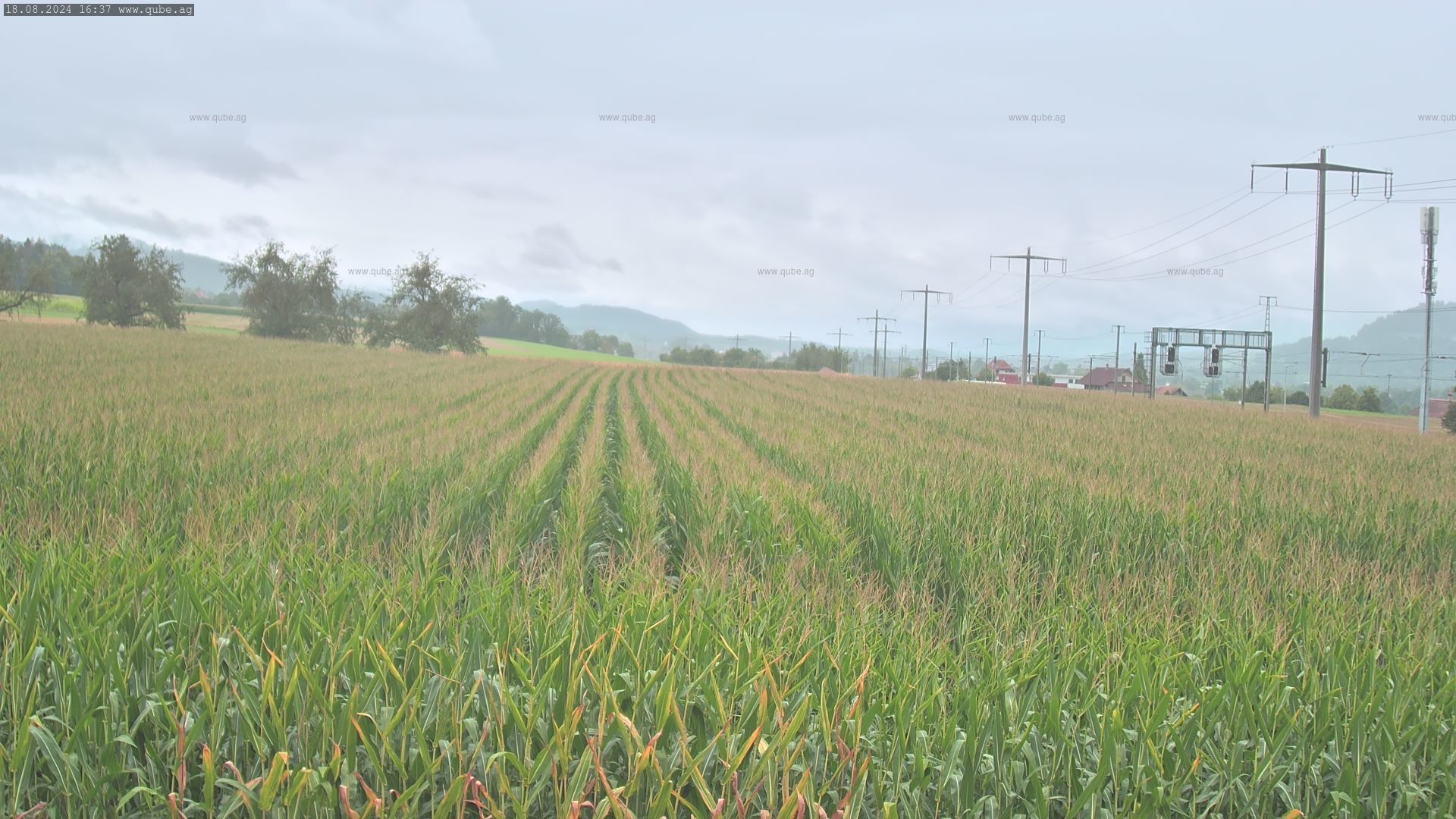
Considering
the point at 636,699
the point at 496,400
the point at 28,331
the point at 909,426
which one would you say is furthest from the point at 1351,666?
the point at 28,331

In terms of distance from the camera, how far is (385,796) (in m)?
2.08

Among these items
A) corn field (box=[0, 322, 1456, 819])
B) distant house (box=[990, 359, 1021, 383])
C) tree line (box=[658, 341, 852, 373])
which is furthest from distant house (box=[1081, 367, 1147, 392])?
corn field (box=[0, 322, 1456, 819])

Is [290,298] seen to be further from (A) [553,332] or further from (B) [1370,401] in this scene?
(B) [1370,401]

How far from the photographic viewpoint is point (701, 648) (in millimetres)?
2840

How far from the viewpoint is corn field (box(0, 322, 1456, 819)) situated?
221 centimetres

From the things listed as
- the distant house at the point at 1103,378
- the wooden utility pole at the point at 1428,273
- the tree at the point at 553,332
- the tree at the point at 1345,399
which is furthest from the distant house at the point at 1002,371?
the wooden utility pole at the point at 1428,273

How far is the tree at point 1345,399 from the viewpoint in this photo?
92500mm

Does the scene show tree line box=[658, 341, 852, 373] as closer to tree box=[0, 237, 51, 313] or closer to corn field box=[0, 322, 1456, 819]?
tree box=[0, 237, 51, 313]

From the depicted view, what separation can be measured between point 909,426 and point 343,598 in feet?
48.4

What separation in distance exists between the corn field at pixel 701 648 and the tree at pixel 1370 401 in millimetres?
105107

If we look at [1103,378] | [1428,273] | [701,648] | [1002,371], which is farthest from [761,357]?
[701,648]

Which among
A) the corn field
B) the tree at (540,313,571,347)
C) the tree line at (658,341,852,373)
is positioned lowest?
the corn field

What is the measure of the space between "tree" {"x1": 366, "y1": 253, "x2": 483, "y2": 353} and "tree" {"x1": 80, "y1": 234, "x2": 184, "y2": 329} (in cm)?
1696

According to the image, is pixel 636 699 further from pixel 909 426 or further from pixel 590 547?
pixel 909 426
